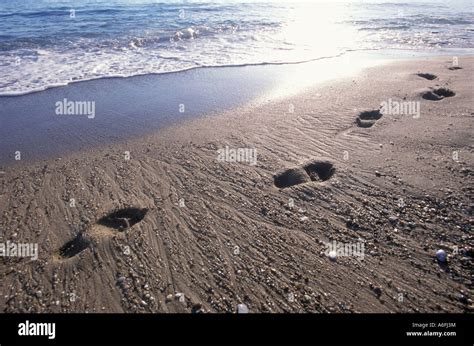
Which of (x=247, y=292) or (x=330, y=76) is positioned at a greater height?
(x=330, y=76)

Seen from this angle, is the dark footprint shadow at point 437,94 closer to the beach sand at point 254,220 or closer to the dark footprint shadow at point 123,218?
the beach sand at point 254,220

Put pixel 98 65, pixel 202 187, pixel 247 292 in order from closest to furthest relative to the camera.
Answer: pixel 247 292 → pixel 202 187 → pixel 98 65

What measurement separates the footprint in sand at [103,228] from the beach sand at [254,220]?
0.05 feet

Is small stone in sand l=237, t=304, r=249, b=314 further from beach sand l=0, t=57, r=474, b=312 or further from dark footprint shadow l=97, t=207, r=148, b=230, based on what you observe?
dark footprint shadow l=97, t=207, r=148, b=230

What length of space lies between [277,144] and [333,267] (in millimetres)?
2962

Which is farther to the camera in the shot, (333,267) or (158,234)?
(158,234)

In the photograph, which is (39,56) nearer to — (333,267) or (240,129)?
(240,129)

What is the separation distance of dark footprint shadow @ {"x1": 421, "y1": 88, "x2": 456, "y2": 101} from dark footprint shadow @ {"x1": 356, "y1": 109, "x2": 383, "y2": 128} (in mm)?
1694

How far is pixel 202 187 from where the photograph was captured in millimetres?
5113

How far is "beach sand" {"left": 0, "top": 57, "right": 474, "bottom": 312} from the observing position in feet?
11.3
